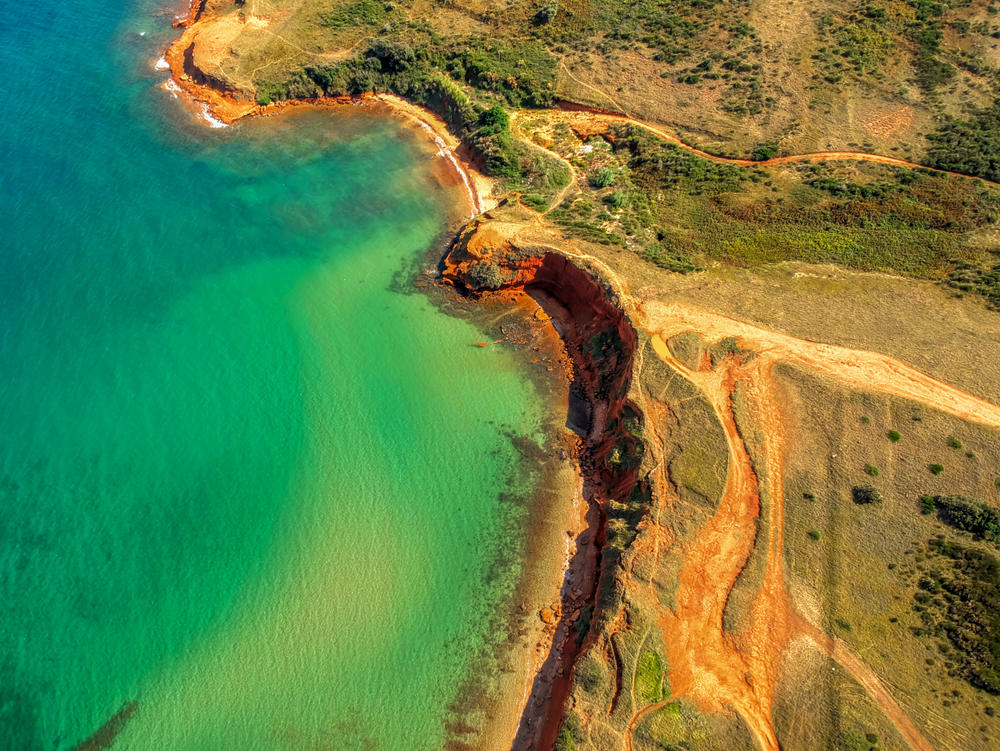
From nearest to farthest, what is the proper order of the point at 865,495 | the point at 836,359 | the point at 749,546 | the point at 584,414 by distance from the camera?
1. the point at 749,546
2. the point at 865,495
3. the point at 836,359
4. the point at 584,414

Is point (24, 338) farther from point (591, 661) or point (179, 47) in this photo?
point (591, 661)

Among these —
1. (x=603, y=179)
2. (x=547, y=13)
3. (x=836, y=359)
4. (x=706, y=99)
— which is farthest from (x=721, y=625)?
(x=547, y=13)

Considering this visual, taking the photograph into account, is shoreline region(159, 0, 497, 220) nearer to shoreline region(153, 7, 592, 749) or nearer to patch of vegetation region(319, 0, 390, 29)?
shoreline region(153, 7, 592, 749)

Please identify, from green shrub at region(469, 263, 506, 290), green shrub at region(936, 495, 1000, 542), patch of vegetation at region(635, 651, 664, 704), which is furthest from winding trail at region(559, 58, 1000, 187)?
patch of vegetation at region(635, 651, 664, 704)

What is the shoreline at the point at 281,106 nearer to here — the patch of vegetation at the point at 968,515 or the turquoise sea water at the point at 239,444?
the turquoise sea water at the point at 239,444

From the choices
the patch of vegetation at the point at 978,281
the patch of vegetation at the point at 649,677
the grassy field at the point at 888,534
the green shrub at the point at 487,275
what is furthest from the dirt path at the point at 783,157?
the patch of vegetation at the point at 649,677

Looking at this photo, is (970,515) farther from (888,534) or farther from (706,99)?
(706,99)

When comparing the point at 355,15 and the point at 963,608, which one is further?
the point at 355,15
